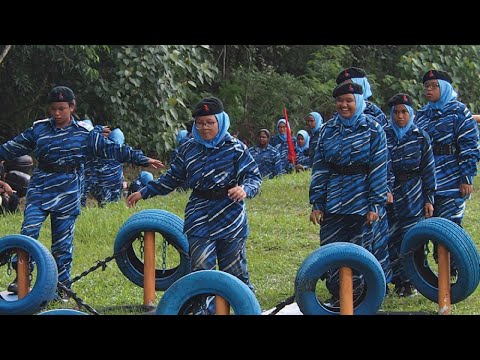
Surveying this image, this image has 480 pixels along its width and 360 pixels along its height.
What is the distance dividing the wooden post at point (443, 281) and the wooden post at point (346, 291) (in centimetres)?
114

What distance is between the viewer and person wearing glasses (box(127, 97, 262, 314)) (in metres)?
7.13

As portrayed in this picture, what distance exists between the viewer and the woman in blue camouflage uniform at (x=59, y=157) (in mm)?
8133

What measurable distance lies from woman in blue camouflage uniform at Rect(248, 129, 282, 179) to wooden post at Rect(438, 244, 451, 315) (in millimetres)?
13592

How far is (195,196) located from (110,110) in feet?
44.5

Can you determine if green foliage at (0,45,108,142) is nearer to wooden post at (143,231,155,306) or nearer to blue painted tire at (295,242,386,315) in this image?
wooden post at (143,231,155,306)

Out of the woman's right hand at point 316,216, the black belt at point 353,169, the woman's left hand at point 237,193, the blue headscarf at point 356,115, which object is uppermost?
the blue headscarf at point 356,115

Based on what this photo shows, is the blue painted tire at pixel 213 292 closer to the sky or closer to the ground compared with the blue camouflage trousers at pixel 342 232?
closer to the ground

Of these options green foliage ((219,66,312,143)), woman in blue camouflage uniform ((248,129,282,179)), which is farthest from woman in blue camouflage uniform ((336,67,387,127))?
green foliage ((219,66,312,143))

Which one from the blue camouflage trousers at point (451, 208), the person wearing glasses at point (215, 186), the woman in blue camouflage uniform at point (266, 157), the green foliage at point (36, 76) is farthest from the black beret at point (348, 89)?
the woman in blue camouflage uniform at point (266, 157)

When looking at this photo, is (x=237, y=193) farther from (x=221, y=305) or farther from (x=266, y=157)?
(x=266, y=157)

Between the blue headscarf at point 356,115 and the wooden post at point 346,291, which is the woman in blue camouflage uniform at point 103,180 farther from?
the wooden post at point 346,291

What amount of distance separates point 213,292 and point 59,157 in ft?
9.67

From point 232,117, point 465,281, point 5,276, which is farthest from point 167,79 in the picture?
point 465,281

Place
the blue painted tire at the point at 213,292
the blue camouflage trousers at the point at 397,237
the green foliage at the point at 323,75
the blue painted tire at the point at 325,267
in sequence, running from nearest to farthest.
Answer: the blue painted tire at the point at 213,292, the blue painted tire at the point at 325,267, the blue camouflage trousers at the point at 397,237, the green foliage at the point at 323,75
